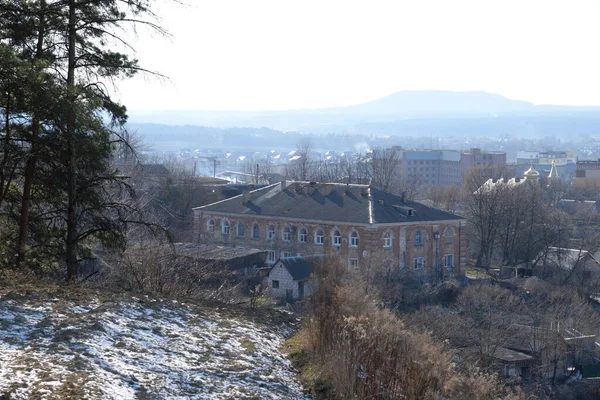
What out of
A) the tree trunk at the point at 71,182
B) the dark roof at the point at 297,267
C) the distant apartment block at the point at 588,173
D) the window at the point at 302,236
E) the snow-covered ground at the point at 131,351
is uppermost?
the tree trunk at the point at 71,182

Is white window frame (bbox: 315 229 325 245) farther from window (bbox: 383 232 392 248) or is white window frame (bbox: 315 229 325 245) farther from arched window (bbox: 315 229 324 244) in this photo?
window (bbox: 383 232 392 248)

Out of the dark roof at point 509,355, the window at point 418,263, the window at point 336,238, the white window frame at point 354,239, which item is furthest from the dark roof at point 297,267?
the dark roof at point 509,355

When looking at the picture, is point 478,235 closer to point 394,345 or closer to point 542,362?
point 542,362

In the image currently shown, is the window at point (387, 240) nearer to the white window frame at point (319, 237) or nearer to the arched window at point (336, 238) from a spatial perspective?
the arched window at point (336, 238)

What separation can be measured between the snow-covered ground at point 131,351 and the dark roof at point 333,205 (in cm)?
2880

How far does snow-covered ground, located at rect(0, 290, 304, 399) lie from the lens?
8094mm

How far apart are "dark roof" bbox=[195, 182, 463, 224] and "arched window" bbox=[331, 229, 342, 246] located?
0.60 metres

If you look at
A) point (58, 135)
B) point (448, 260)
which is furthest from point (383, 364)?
point (448, 260)

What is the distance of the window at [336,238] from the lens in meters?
40.8

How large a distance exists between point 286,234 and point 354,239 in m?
3.78

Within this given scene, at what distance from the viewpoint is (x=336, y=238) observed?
41.0m

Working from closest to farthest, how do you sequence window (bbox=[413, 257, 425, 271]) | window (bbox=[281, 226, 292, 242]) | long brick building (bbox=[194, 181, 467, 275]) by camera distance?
long brick building (bbox=[194, 181, 467, 275]) < window (bbox=[413, 257, 425, 271]) < window (bbox=[281, 226, 292, 242])

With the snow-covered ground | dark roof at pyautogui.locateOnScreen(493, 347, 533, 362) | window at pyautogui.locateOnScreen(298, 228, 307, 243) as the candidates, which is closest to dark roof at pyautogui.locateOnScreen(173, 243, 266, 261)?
window at pyautogui.locateOnScreen(298, 228, 307, 243)

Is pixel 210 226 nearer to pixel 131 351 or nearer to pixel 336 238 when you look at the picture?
pixel 336 238
